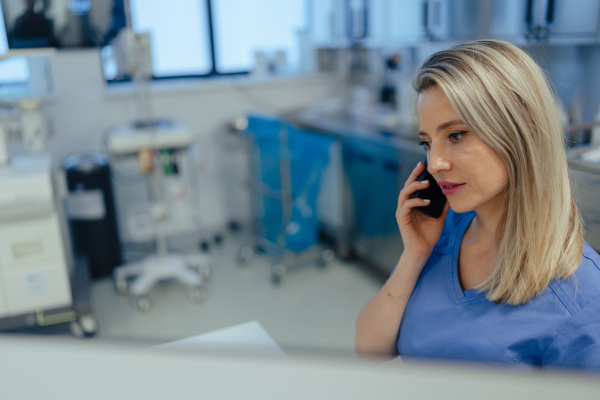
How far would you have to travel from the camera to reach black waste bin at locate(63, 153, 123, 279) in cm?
313

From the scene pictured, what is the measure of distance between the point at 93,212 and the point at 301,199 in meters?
1.21

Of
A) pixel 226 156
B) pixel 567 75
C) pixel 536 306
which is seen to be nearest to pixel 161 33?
pixel 226 156

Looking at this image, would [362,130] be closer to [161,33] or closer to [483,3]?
[483,3]

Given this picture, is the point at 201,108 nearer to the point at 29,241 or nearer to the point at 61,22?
the point at 61,22

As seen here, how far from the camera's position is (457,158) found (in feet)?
3.28

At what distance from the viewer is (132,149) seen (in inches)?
115

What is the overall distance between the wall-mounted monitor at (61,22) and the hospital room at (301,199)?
12 millimetres

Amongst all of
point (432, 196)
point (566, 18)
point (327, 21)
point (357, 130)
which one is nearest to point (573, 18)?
point (566, 18)

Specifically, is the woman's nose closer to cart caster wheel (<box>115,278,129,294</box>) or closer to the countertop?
the countertop

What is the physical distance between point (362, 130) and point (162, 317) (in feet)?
5.10

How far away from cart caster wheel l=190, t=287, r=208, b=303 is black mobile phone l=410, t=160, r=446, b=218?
6.67 ft

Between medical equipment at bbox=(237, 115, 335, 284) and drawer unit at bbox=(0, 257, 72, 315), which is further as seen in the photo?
medical equipment at bbox=(237, 115, 335, 284)

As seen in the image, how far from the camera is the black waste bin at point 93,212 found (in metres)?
3.13

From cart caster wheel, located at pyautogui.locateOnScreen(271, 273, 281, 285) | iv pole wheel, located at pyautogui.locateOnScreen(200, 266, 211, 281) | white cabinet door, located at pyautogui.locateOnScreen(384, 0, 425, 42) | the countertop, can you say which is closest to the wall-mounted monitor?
the countertop
